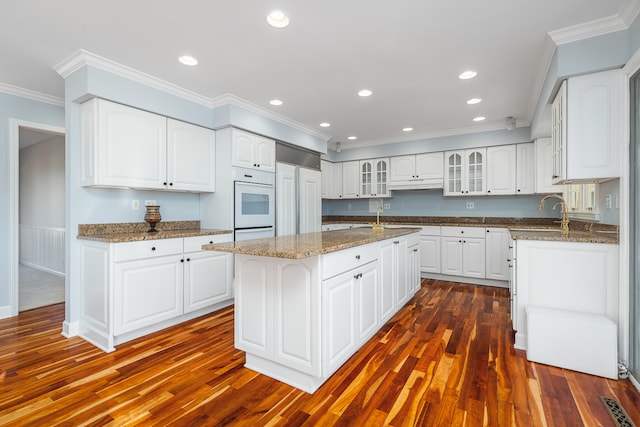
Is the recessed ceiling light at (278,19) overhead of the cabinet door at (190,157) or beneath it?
overhead

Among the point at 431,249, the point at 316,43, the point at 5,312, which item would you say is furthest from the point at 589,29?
the point at 5,312

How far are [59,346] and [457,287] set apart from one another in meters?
4.58

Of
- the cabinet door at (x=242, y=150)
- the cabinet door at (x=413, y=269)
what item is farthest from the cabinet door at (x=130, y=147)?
the cabinet door at (x=413, y=269)

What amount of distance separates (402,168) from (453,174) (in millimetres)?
842

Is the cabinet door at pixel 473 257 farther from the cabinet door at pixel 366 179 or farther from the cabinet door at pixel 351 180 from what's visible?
the cabinet door at pixel 351 180

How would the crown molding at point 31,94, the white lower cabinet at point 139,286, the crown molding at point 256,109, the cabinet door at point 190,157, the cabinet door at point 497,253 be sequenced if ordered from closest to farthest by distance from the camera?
the white lower cabinet at point 139,286, the crown molding at point 31,94, the cabinet door at point 190,157, the crown molding at point 256,109, the cabinet door at point 497,253

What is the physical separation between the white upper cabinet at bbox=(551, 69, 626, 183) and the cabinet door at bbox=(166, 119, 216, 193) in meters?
3.44

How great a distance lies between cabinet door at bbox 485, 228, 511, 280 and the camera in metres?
4.41

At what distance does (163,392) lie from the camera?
1.91m

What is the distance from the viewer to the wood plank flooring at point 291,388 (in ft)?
5.51

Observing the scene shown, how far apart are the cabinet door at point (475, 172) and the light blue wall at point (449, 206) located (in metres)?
0.38

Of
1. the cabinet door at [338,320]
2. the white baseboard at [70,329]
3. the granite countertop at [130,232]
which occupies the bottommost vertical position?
the white baseboard at [70,329]

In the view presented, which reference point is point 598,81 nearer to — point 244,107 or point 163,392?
point 244,107

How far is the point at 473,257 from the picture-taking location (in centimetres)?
462
